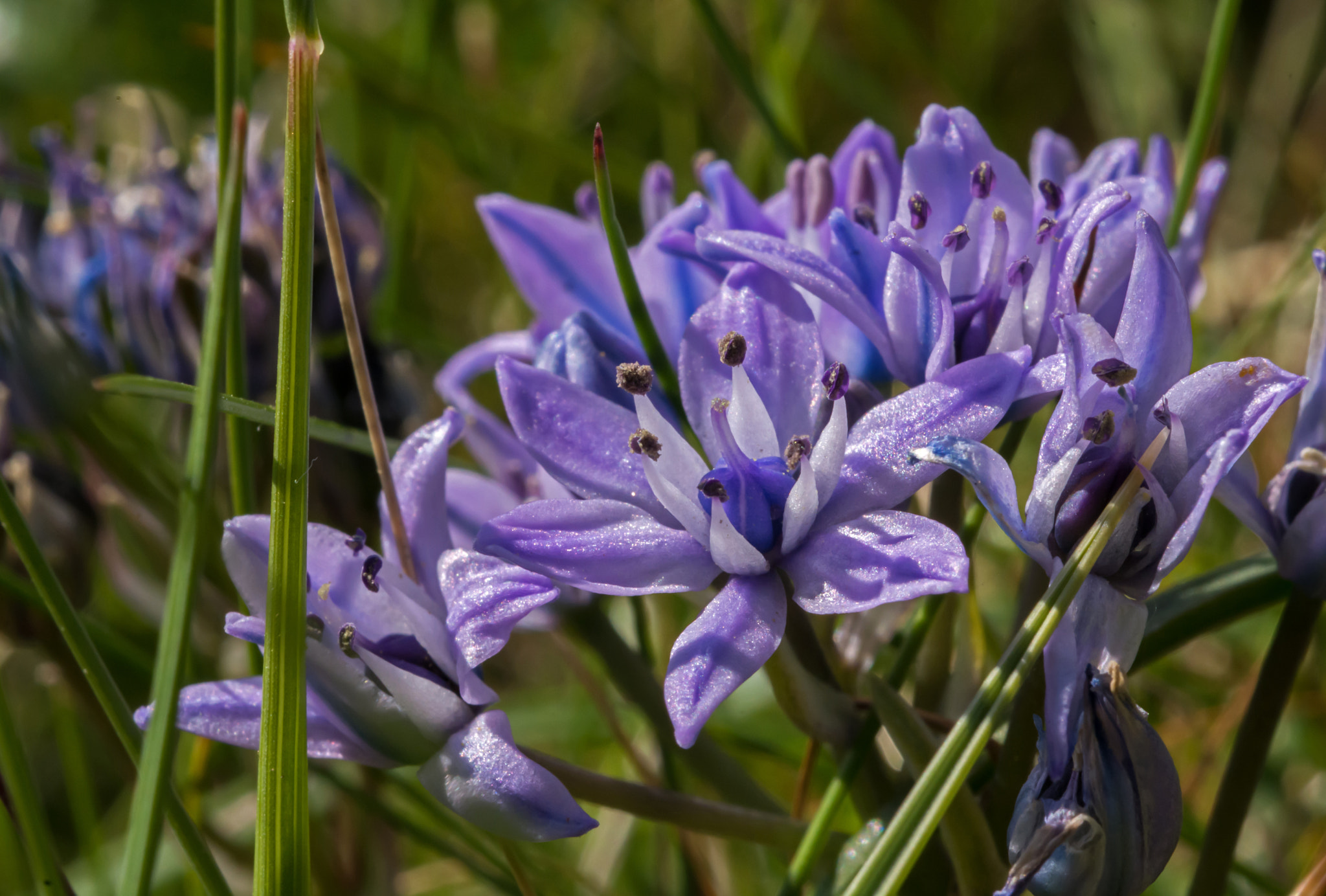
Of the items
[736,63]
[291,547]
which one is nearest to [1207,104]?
[736,63]

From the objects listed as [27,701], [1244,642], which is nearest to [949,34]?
[1244,642]

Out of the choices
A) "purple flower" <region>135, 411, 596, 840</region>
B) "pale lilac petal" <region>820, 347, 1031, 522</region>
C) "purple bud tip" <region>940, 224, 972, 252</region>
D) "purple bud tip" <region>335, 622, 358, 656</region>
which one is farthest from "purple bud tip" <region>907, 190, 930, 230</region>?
"purple bud tip" <region>335, 622, 358, 656</region>

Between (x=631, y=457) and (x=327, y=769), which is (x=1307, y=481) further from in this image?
(x=327, y=769)

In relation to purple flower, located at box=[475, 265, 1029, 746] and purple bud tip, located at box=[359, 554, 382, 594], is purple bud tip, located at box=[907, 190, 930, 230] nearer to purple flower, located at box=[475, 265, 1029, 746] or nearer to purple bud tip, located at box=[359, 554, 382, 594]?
purple flower, located at box=[475, 265, 1029, 746]

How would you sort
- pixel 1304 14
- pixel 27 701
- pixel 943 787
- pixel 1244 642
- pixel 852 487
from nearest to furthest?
pixel 943 787 < pixel 852 487 < pixel 1244 642 < pixel 27 701 < pixel 1304 14

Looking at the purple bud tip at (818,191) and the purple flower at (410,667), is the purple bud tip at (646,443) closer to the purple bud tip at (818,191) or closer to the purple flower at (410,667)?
the purple flower at (410,667)

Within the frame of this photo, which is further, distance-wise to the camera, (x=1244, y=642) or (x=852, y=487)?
(x=1244, y=642)
